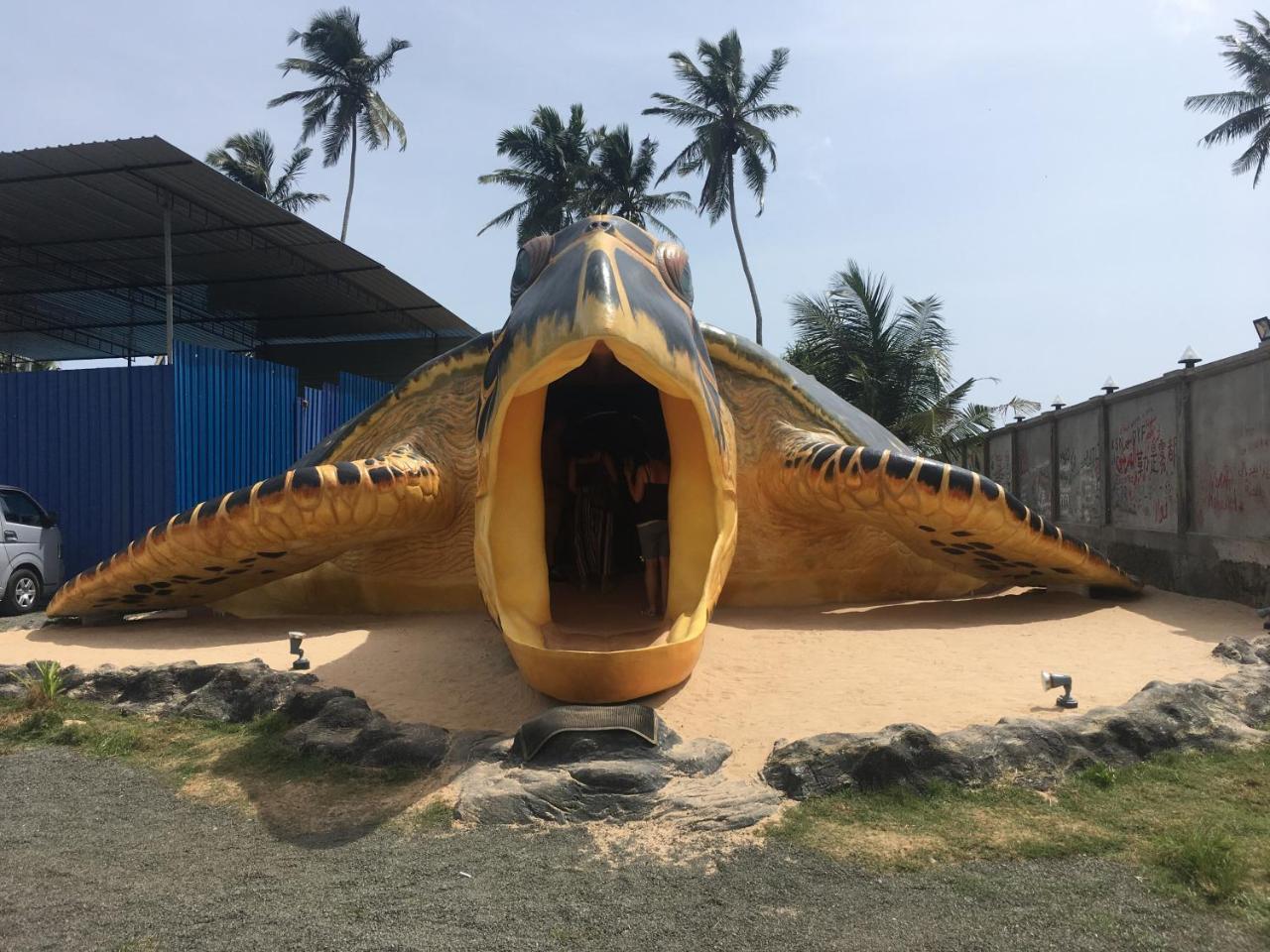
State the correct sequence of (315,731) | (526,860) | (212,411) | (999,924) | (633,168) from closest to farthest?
1. (999,924)
2. (526,860)
3. (315,731)
4. (212,411)
5. (633,168)

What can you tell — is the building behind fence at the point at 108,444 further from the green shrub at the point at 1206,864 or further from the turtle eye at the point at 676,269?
the green shrub at the point at 1206,864

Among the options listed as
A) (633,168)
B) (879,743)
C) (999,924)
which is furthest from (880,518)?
(633,168)

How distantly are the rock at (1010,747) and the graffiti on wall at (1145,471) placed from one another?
5679mm

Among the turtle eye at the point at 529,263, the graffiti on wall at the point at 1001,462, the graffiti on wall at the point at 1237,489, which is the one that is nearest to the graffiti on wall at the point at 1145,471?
the graffiti on wall at the point at 1237,489

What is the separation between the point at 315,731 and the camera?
3.35m

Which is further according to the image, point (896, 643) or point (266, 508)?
point (266, 508)

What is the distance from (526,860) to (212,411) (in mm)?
10901

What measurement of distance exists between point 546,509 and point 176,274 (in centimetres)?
1435

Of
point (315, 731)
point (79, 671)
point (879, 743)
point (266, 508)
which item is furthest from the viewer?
point (266, 508)

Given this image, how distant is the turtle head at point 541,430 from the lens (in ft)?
9.32

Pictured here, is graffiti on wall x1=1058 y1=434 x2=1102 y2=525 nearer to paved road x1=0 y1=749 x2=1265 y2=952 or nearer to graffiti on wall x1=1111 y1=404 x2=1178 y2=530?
graffiti on wall x1=1111 y1=404 x2=1178 y2=530

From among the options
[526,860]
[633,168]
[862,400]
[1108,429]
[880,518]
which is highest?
[633,168]

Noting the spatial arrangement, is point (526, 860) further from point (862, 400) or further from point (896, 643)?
point (862, 400)

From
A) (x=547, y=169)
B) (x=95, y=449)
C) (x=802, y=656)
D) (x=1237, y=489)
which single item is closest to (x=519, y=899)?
(x=802, y=656)
